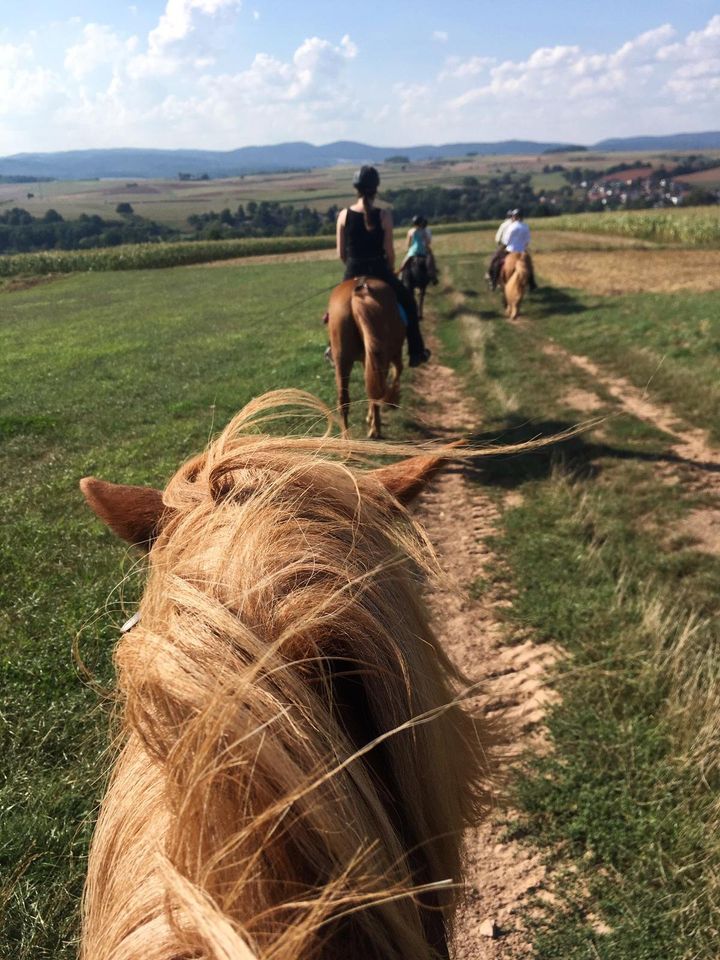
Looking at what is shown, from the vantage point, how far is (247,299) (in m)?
25.0

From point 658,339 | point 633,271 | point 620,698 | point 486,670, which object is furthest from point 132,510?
point 633,271

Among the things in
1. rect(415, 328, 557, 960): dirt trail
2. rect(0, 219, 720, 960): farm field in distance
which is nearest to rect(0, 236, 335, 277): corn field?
rect(0, 219, 720, 960): farm field in distance

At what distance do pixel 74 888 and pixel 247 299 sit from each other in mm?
24315

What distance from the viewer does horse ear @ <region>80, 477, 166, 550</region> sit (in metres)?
1.57

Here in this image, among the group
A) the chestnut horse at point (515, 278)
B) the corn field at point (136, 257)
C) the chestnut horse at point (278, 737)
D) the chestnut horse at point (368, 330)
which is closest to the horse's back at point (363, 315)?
the chestnut horse at point (368, 330)

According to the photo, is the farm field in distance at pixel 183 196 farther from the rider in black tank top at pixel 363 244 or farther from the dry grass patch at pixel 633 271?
the rider in black tank top at pixel 363 244

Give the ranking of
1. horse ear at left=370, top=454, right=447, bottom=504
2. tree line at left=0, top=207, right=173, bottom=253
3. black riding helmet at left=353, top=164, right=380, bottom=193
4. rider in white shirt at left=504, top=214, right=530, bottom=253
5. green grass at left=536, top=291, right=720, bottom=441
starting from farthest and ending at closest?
tree line at left=0, top=207, right=173, bottom=253
rider in white shirt at left=504, top=214, right=530, bottom=253
green grass at left=536, top=291, right=720, bottom=441
black riding helmet at left=353, top=164, right=380, bottom=193
horse ear at left=370, top=454, right=447, bottom=504

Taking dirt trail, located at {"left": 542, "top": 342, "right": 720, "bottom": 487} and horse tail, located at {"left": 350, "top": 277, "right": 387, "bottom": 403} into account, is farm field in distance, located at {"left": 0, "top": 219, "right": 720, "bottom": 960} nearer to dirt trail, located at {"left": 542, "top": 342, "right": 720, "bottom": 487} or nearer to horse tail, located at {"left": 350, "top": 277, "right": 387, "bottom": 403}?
dirt trail, located at {"left": 542, "top": 342, "right": 720, "bottom": 487}

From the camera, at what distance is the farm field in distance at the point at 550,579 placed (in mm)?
2596

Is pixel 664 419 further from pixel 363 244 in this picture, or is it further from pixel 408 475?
pixel 408 475

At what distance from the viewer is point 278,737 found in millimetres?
903

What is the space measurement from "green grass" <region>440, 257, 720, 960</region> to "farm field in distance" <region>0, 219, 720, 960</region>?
0.01 meters

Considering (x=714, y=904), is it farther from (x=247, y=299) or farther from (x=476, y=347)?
(x=247, y=299)

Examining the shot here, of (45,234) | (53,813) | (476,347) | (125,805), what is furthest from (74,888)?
(45,234)
